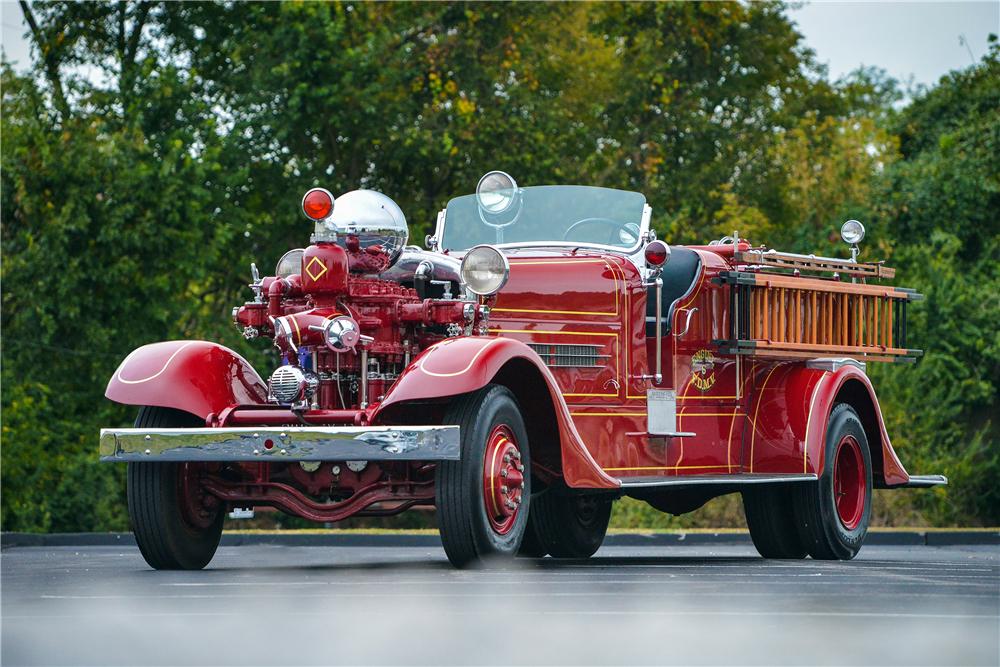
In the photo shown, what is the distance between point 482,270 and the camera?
9.64m

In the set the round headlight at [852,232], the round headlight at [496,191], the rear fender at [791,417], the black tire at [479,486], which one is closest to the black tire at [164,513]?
the black tire at [479,486]

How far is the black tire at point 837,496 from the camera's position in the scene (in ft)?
39.4

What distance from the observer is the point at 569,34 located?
32.7 m

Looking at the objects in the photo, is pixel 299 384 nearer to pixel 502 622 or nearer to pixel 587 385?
pixel 587 385

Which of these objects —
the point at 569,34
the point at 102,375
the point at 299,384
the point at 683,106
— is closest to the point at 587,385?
the point at 299,384

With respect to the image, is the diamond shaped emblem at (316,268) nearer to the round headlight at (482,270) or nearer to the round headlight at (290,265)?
the round headlight at (290,265)

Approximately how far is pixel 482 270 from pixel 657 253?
154 centimetres

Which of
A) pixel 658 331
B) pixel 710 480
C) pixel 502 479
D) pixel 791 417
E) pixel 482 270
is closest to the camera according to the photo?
pixel 502 479

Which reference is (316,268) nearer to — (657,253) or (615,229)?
(657,253)

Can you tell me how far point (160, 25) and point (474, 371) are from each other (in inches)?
806

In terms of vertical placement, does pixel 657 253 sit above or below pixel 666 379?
above

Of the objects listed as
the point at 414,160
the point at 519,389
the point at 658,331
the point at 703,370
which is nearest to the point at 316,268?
the point at 519,389

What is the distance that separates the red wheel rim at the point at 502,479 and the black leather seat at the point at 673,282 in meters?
2.05

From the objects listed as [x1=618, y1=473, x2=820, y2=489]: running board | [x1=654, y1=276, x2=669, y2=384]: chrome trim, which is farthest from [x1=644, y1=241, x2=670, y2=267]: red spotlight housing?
[x1=618, y1=473, x2=820, y2=489]: running board
